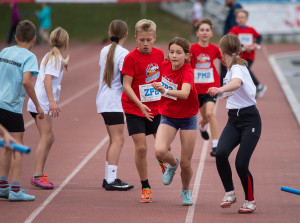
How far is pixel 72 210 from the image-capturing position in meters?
7.31

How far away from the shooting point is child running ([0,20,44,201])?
24.6ft

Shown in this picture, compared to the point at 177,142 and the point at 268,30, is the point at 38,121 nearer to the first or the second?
the point at 177,142

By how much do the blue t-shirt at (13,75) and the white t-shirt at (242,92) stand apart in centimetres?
213

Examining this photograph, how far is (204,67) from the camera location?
409 inches

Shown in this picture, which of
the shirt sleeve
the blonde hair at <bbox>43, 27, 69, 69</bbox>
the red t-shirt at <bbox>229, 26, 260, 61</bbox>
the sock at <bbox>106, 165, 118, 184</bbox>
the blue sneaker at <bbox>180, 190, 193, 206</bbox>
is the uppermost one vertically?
the red t-shirt at <bbox>229, 26, 260, 61</bbox>

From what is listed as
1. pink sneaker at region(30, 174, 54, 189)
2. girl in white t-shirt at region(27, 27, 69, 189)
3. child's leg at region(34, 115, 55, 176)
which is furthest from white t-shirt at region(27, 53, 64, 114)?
pink sneaker at region(30, 174, 54, 189)

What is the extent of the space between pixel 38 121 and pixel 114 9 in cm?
3358

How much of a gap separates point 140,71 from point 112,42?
0.79m

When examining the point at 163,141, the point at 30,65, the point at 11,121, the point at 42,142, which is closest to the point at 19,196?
the point at 11,121

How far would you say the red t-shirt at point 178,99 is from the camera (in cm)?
725

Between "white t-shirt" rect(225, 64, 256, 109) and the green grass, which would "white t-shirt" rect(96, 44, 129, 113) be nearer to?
"white t-shirt" rect(225, 64, 256, 109)

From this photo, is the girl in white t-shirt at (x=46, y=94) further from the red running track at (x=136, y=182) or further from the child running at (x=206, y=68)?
the child running at (x=206, y=68)

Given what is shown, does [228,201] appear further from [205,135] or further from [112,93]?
[205,135]

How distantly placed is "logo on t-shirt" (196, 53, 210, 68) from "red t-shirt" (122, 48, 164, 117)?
8.68 ft
